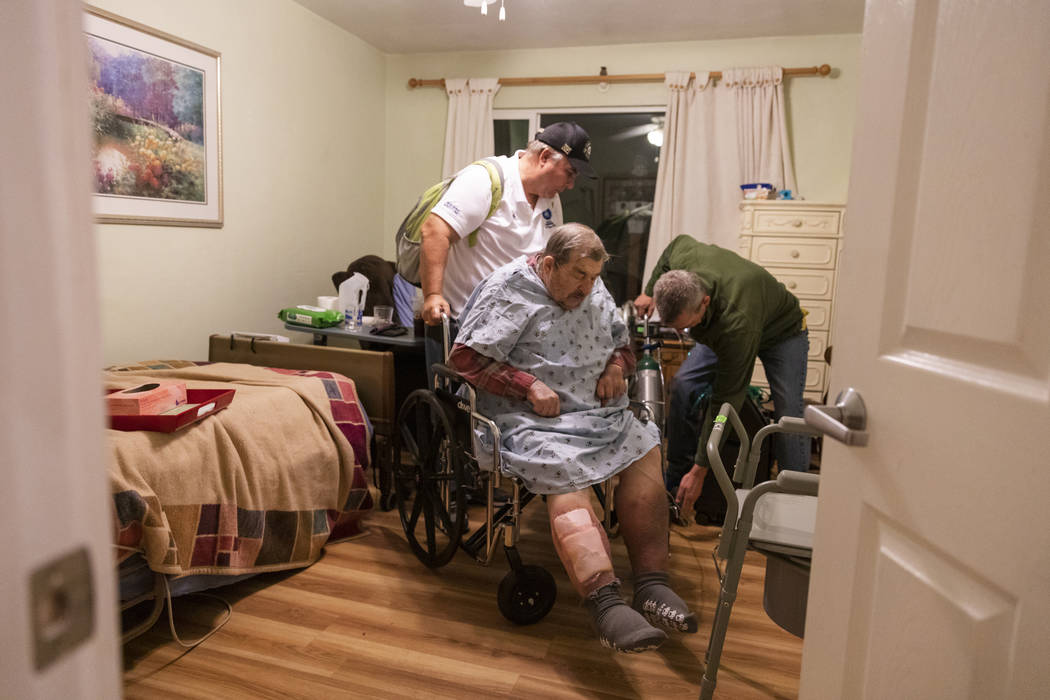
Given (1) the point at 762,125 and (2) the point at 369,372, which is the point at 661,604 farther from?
(1) the point at 762,125

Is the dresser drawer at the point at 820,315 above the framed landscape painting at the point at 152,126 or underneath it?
underneath

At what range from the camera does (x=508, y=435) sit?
6.42ft

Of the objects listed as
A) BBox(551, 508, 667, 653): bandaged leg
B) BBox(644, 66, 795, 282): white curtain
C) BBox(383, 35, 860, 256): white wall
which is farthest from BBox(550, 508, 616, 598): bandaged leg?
BBox(383, 35, 860, 256): white wall

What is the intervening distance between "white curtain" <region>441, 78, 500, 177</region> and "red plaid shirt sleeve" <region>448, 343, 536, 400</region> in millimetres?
2959

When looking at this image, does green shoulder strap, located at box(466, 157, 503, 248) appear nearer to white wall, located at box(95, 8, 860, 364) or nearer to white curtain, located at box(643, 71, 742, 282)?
white wall, located at box(95, 8, 860, 364)

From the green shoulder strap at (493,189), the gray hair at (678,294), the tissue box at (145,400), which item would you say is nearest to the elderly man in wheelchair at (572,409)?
the gray hair at (678,294)

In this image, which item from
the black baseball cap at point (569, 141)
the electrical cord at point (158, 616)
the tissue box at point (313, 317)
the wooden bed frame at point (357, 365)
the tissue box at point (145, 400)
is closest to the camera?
the electrical cord at point (158, 616)

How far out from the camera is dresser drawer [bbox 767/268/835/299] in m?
3.91

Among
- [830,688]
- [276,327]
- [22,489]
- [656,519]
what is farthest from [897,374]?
[276,327]

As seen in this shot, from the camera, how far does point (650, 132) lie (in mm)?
4555

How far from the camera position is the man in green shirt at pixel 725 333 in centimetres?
212

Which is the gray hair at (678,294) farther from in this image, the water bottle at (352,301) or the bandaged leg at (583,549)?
the water bottle at (352,301)

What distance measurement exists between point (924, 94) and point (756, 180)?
3762 mm

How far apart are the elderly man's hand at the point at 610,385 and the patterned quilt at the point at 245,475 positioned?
92 cm
